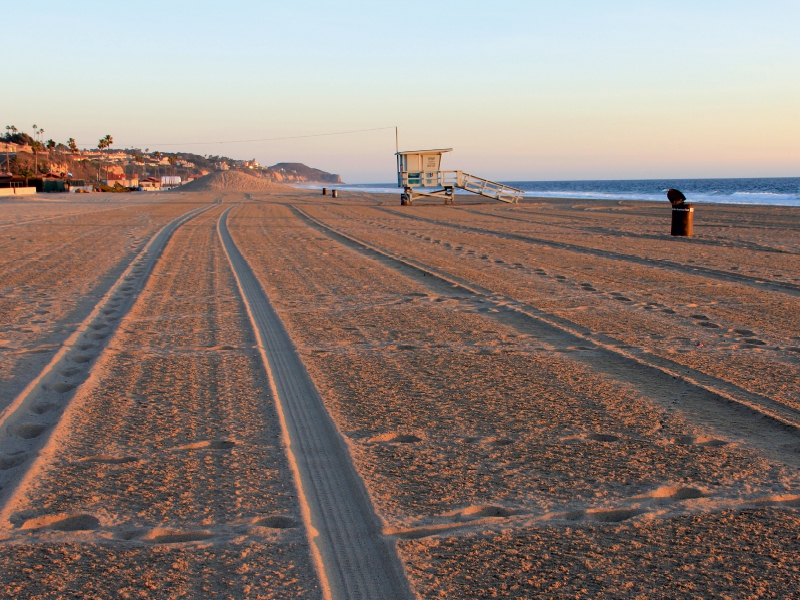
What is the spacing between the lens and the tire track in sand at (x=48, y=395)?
141 inches

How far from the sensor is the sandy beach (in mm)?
2615

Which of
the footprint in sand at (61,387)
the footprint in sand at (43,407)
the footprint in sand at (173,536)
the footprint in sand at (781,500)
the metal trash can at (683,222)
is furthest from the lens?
the metal trash can at (683,222)

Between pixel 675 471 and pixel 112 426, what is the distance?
289 cm

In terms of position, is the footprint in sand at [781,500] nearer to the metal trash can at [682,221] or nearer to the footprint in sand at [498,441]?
the footprint in sand at [498,441]

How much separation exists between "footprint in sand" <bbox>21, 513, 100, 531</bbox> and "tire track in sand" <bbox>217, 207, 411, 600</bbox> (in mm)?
827

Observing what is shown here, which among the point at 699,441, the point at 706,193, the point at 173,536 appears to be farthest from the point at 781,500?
the point at 706,193

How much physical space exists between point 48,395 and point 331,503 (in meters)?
2.49

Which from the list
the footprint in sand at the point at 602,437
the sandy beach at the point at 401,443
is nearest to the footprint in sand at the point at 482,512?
the sandy beach at the point at 401,443

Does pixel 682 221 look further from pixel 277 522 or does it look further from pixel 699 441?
pixel 277 522

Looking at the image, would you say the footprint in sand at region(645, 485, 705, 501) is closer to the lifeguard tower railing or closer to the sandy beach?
the sandy beach

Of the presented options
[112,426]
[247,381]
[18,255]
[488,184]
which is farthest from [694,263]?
[488,184]

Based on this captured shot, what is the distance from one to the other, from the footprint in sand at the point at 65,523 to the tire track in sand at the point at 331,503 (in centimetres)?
83

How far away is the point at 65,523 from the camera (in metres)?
2.95

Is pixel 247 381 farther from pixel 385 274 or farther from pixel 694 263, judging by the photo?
pixel 694 263
